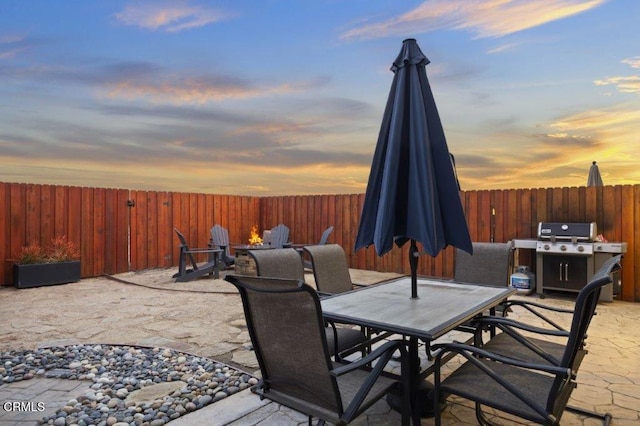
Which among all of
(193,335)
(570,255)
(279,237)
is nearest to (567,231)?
(570,255)

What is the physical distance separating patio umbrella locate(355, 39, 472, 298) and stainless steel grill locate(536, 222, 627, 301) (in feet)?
13.4

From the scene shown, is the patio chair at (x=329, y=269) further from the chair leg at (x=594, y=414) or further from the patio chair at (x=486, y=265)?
the chair leg at (x=594, y=414)

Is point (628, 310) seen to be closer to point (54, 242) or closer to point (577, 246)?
point (577, 246)

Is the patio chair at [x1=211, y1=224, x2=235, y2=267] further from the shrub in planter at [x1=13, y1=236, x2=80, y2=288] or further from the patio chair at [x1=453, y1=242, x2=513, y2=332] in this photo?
the patio chair at [x1=453, y1=242, x2=513, y2=332]

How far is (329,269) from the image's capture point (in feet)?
10.6

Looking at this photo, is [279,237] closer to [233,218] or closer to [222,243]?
[222,243]

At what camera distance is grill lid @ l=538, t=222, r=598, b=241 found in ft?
17.7

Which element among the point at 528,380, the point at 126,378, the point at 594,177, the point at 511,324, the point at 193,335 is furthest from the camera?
the point at 594,177

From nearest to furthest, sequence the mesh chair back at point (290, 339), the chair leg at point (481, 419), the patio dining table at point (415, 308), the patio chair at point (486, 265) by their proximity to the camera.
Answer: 1. the mesh chair back at point (290, 339)
2. the patio dining table at point (415, 308)
3. the chair leg at point (481, 419)
4. the patio chair at point (486, 265)

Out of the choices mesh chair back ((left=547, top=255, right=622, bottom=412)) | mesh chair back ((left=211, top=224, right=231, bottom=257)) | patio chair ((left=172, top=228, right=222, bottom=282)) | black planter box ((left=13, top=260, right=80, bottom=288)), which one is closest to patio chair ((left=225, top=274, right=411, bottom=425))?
mesh chair back ((left=547, top=255, right=622, bottom=412))

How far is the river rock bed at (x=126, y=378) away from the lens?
2.25m

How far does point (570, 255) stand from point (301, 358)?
5369 millimetres

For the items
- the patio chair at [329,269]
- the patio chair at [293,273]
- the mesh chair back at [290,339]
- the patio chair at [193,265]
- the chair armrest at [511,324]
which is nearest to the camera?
the mesh chair back at [290,339]

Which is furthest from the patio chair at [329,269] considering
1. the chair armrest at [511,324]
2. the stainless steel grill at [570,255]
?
the stainless steel grill at [570,255]
